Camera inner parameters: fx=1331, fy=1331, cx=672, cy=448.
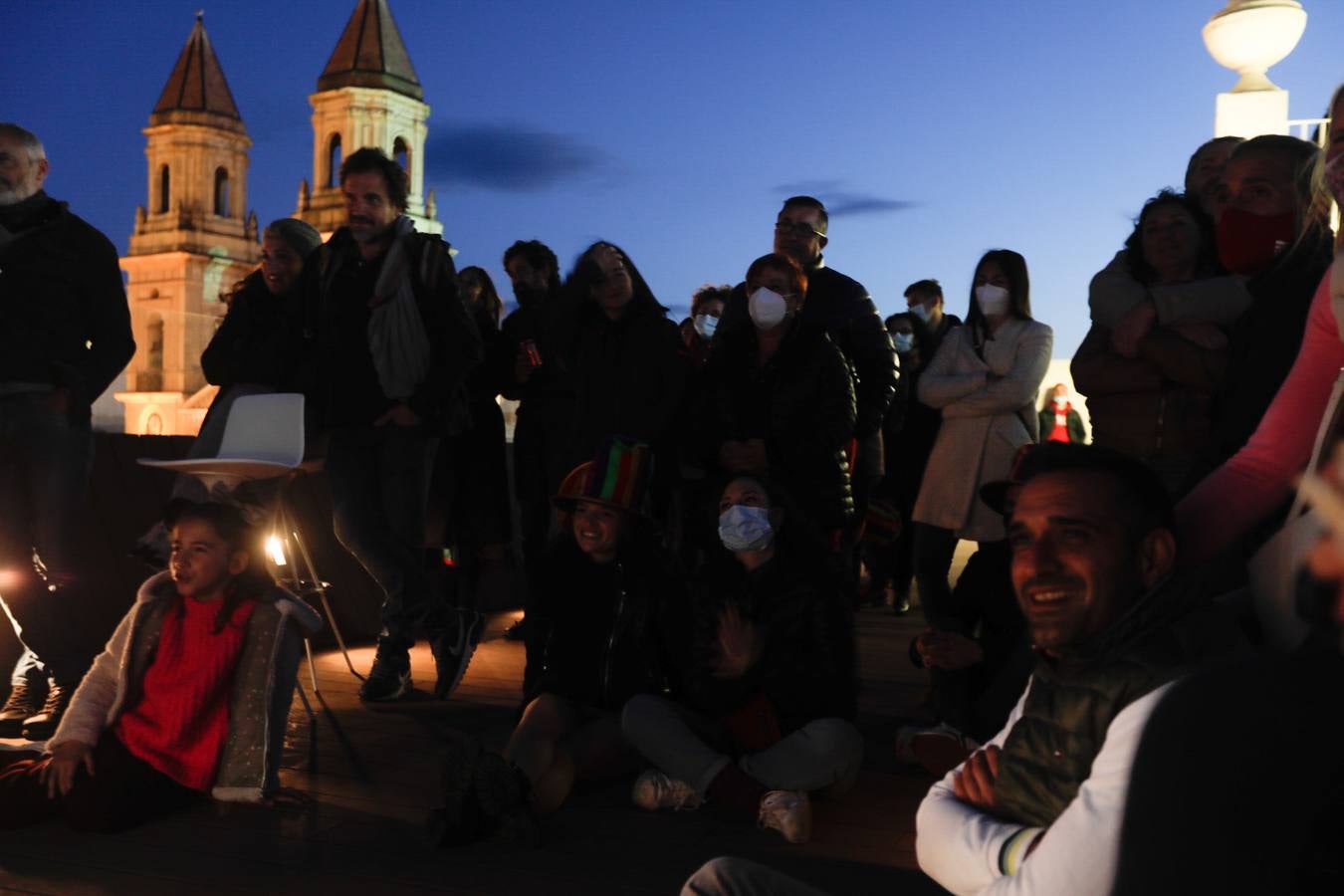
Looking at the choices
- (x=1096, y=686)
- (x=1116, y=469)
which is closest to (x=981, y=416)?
(x=1116, y=469)

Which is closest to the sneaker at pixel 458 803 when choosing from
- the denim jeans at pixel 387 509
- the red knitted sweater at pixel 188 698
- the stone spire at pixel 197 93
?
the red knitted sweater at pixel 188 698

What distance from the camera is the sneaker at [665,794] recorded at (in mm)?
3672

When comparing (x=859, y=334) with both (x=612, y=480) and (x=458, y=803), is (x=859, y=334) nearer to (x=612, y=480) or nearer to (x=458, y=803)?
(x=612, y=480)

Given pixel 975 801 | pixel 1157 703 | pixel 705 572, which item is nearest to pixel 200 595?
pixel 705 572

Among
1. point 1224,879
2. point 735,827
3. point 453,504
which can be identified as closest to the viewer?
point 1224,879

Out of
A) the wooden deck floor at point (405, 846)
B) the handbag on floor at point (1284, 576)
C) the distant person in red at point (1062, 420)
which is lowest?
the wooden deck floor at point (405, 846)

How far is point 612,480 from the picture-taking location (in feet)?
13.8

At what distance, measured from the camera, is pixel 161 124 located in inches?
2340

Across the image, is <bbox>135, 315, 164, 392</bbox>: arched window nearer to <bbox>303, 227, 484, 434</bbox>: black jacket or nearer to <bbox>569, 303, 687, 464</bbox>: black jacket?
<bbox>303, 227, 484, 434</bbox>: black jacket

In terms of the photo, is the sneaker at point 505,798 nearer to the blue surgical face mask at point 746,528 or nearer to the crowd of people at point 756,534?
the crowd of people at point 756,534

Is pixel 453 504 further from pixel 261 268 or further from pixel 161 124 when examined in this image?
pixel 161 124

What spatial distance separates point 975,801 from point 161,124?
210 ft

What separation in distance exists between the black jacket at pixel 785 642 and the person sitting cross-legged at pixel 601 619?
6.5 inches

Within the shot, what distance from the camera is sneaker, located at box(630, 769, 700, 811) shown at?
3672 millimetres
